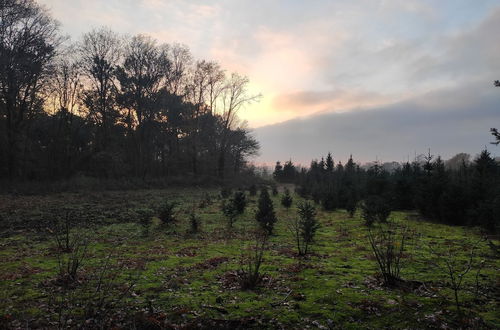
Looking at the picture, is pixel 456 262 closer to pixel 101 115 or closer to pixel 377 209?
pixel 377 209

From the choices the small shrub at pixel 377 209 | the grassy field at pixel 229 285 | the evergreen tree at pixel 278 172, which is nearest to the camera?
the grassy field at pixel 229 285

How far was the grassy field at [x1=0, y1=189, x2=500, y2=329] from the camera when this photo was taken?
465 cm

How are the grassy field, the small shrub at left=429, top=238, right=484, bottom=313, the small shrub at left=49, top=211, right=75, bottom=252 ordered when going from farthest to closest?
the small shrub at left=49, top=211, right=75, bottom=252 < the small shrub at left=429, top=238, right=484, bottom=313 < the grassy field

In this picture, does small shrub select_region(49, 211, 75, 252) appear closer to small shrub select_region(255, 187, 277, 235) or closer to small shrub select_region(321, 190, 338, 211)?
small shrub select_region(255, 187, 277, 235)

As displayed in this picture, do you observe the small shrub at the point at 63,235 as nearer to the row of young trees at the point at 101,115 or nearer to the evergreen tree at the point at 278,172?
the row of young trees at the point at 101,115

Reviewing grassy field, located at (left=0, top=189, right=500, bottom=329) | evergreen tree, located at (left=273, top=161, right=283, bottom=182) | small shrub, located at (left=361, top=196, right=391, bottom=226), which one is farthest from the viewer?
evergreen tree, located at (left=273, top=161, right=283, bottom=182)

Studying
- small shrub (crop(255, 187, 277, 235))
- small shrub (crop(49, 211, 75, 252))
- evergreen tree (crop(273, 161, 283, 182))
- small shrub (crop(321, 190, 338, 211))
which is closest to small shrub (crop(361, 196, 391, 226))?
small shrub (crop(255, 187, 277, 235))

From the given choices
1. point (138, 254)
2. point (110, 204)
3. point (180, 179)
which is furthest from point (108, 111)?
point (138, 254)

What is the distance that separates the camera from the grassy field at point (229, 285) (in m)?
4.65

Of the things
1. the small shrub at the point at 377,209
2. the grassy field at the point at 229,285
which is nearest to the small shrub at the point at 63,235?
the grassy field at the point at 229,285

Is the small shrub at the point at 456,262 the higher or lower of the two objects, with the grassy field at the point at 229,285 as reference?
higher

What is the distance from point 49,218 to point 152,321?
36.9 feet

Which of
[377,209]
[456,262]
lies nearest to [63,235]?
[456,262]

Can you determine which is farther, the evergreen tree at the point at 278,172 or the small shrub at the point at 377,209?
the evergreen tree at the point at 278,172
